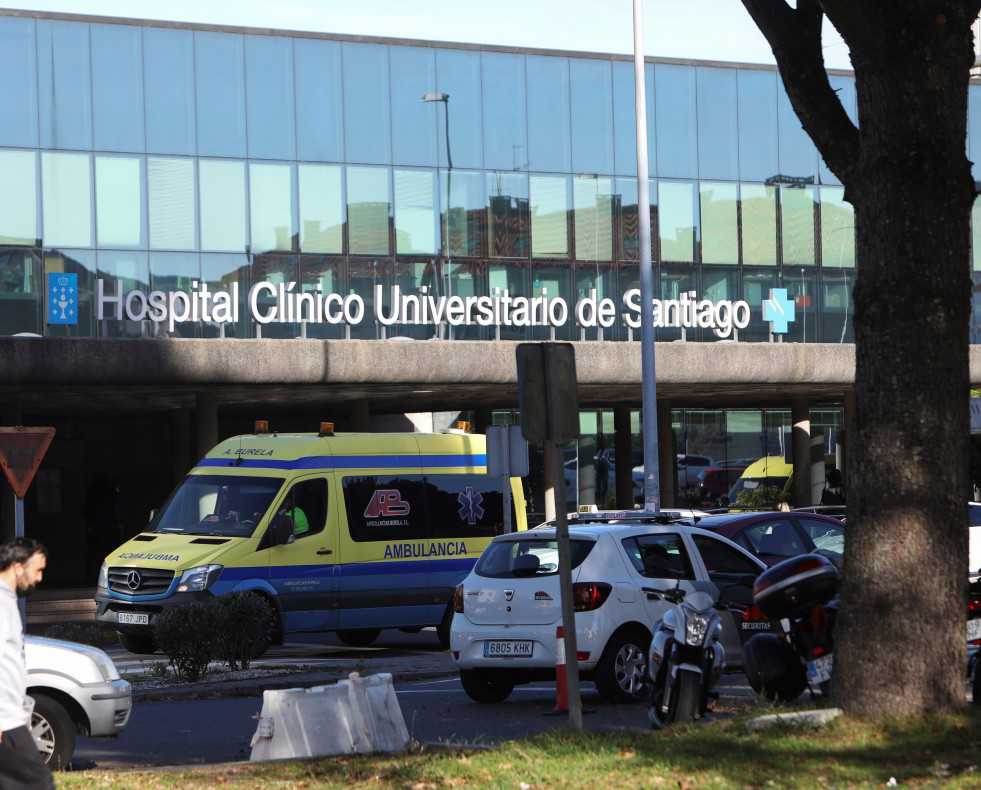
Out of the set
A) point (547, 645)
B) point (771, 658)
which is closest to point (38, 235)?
point (547, 645)

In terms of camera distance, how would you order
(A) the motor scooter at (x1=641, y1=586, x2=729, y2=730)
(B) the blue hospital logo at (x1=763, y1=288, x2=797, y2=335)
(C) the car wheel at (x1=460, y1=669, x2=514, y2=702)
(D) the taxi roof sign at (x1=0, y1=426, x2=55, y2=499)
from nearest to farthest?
(A) the motor scooter at (x1=641, y1=586, x2=729, y2=730) < (C) the car wheel at (x1=460, y1=669, x2=514, y2=702) < (D) the taxi roof sign at (x1=0, y1=426, x2=55, y2=499) < (B) the blue hospital logo at (x1=763, y1=288, x2=797, y2=335)

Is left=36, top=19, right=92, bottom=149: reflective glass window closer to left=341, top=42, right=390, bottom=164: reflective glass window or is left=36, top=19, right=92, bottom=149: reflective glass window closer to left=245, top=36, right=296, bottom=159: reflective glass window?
left=245, top=36, right=296, bottom=159: reflective glass window

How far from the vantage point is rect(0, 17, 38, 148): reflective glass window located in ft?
89.0

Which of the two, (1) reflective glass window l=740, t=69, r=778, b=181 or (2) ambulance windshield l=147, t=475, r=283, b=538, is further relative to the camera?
(1) reflective glass window l=740, t=69, r=778, b=181

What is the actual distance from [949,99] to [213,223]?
22064 mm

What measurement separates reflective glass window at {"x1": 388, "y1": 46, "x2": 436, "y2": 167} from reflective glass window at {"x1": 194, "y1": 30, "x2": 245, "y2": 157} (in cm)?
318

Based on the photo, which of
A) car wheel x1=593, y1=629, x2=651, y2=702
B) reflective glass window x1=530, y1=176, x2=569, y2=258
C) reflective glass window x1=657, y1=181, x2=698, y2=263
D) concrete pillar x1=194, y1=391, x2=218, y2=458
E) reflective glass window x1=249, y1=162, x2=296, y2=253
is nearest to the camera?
car wheel x1=593, y1=629, x2=651, y2=702

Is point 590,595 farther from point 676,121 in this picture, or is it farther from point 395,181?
point 676,121

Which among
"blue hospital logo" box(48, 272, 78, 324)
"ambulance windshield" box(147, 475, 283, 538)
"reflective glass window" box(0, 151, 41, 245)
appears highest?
"reflective glass window" box(0, 151, 41, 245)

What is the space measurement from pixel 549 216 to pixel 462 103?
3.04 meters

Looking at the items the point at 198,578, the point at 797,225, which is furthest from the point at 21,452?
the point at 797,225

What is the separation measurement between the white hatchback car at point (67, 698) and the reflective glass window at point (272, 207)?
20.4 metres

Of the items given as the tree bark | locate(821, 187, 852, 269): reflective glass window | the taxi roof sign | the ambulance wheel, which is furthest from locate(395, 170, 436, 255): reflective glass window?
the tree bark

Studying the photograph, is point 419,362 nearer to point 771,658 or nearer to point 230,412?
point 230,412
